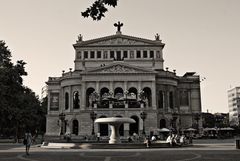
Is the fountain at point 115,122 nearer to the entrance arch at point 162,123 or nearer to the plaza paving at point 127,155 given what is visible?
the plaza paving at point 127,155

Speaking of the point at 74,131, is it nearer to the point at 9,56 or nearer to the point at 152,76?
the point at 152,76

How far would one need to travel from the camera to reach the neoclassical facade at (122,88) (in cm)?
7038

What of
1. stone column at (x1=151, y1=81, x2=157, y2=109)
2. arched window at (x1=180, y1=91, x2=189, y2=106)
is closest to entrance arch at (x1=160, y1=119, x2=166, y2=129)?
stone column at (x1=151, y1=81, x2=157, y2=109)

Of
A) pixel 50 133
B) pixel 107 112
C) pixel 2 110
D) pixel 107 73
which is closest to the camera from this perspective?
pixel 2 110

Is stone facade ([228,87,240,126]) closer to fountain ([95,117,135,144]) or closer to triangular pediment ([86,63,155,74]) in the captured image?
triangular pediment ([86,63,155,74])

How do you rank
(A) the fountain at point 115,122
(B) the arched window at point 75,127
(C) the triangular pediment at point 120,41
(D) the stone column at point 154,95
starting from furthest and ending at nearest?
(C) the triangular pediment at point 120,41 < (B) the arched window at point 75,127 < (D) the stone column at point 154,95 < (A) the fountain at point 115,122

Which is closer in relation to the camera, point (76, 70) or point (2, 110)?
point (2, 110)

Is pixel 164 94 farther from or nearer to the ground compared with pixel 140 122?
farther from the ground

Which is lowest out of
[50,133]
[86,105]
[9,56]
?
[50,133]

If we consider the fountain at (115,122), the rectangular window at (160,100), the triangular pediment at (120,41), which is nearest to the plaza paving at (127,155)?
the fountain at (115,122)

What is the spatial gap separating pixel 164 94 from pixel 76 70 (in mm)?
23006

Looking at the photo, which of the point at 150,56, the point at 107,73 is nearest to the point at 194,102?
the point at 150,56

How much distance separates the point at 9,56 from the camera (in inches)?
1668

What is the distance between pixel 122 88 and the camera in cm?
7425
